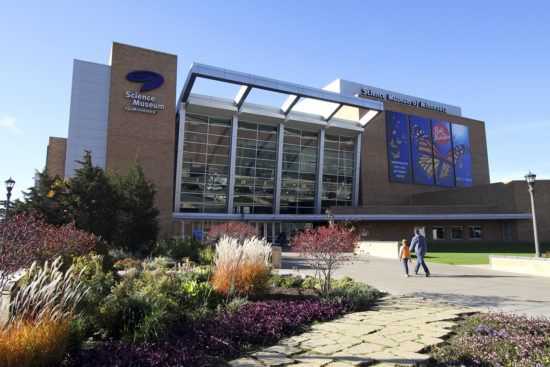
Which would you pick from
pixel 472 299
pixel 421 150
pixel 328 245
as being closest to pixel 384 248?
pixel 472 299

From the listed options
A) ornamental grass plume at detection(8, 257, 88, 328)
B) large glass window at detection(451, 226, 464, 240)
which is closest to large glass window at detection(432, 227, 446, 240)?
large glass window at detection(451, 226, 464, 240)

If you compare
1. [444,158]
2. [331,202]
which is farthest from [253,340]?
[444,158]

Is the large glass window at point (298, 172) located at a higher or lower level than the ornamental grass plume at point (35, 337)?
higher

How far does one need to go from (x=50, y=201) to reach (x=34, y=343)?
23.1 meters

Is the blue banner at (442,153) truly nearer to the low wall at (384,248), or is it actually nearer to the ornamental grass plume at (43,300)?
the low wall at (384,248)

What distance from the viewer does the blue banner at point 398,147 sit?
4362 cm

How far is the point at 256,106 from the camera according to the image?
111 feet

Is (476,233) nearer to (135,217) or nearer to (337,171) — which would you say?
(337,171)

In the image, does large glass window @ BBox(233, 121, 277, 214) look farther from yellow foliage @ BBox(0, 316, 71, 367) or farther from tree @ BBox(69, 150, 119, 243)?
yellow foliage @ BBox(0, 316, 71, 367)

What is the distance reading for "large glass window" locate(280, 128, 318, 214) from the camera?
36562mm

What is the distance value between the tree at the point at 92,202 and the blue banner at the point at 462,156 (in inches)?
1806

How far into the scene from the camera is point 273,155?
118ft

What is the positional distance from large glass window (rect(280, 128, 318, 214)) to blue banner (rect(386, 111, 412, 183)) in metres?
11.7

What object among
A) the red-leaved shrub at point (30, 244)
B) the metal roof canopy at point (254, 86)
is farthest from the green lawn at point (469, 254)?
the red-leaved shrub at point (30, 244)
